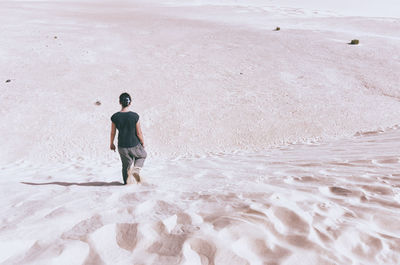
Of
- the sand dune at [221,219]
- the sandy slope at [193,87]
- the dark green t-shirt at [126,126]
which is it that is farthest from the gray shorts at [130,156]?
the sandy slope at [193,87]

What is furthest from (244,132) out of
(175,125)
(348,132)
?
(348,132)

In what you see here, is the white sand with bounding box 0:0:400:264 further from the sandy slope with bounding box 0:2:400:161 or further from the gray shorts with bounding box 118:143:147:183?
the gray shorts with bounding box 118:143:147:183

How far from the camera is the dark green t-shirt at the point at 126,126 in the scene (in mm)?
4242

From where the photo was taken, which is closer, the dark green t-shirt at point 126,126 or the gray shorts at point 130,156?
the dark green t-shirt at point 126,126

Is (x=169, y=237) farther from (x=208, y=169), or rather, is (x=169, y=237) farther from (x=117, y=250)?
(x=208, y=169)

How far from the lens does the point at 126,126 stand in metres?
4.27

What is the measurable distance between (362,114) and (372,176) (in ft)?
20.3

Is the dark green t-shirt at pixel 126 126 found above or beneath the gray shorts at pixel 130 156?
above

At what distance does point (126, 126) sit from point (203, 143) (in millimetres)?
4031

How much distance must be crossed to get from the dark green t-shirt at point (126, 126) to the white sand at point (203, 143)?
2.04 feet

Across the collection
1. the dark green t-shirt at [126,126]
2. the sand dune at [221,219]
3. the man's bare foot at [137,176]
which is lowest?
the man's bare foot at [137,176]

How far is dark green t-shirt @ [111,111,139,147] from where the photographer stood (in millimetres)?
4242

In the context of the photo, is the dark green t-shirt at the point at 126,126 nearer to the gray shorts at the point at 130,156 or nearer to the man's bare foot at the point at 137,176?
the gray shorts at the point at 130,156

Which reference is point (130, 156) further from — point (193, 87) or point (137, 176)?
point (193, 87)
